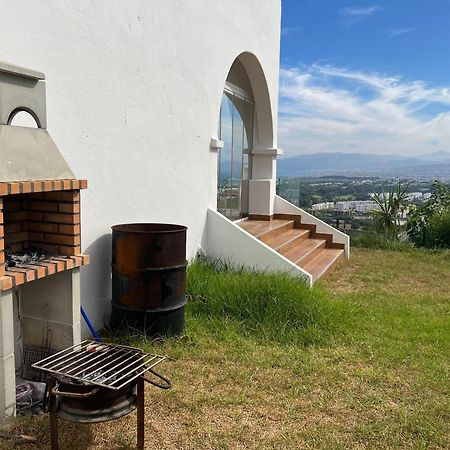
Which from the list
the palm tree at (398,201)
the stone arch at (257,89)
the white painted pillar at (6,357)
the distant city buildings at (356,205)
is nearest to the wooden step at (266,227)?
the stone arch at (257,89)

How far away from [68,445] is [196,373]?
4.13ft

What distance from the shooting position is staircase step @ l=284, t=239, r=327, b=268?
790 centimetres

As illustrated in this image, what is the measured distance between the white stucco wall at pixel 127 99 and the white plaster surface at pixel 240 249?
0.27 meters

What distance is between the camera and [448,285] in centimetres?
759

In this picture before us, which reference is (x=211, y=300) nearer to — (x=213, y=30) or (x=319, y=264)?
(x=319, y=264)

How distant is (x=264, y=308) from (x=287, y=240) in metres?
3.85

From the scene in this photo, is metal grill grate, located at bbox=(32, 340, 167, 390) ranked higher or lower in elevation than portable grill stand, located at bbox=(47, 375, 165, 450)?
higher

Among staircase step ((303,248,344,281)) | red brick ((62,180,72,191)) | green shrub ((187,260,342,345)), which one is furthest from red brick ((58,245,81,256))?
staircase step ((303,248,344,281))

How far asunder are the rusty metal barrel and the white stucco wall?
14.1 inches

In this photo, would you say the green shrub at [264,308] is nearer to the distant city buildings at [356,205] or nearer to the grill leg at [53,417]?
the grill leg at [53,417]

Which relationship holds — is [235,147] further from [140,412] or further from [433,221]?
[140,412]

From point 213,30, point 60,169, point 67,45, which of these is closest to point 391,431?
point 60,169

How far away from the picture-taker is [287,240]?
343 inches

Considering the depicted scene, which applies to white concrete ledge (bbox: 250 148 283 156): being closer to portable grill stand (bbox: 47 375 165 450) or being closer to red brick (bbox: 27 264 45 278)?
red brick (bbox: 27 264 45 278)
